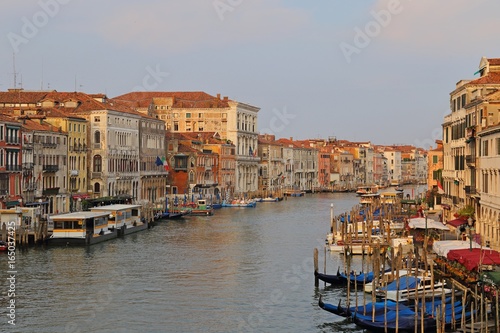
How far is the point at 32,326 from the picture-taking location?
15641mm

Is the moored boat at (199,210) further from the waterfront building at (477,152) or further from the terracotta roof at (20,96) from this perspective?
the waterfront building at (477,152)

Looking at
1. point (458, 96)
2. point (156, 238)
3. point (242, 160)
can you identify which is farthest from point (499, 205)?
point (242, 160)

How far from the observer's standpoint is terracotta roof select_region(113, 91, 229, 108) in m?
62.4

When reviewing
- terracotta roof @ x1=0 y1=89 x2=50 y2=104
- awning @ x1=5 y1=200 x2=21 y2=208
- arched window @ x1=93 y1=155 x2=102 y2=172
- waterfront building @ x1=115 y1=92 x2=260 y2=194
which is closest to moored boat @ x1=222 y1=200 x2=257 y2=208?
waterfront building @ x1=115 y1=92 x2=260 y2=194

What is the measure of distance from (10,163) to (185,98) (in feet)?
109

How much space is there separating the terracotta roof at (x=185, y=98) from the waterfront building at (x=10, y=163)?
96.8 feet

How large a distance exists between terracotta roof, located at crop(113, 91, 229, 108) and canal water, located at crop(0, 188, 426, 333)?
3193 cm

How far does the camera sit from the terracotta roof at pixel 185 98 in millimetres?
62406

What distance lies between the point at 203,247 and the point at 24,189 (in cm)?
820

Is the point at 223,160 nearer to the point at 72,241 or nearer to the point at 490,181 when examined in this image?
the point at 72,241

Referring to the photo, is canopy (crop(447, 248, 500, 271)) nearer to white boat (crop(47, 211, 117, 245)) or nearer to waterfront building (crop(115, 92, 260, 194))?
white boat (crop(47, 211, 117, 245))

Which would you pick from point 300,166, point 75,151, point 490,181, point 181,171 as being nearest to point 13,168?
point 75,151

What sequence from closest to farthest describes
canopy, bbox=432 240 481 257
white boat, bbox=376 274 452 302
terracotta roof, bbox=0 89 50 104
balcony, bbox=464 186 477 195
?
white boat, bbox=376 274 452 302 → canopy, bbox=432 240 481 257 → balcony, bbox=464 186 477 195 → terracotta roof, bbox=0 89 50 104

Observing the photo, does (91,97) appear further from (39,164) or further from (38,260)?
(38,260)
